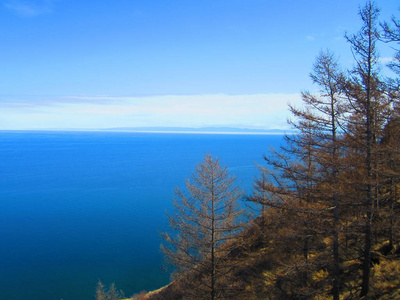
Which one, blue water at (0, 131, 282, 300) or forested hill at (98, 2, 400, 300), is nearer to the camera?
forested hill at (98, 2, 400, 300)

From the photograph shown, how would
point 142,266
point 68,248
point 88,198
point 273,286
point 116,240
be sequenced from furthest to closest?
point 88,198, point 116,240, point 68,248, point 142,266, point 273,286

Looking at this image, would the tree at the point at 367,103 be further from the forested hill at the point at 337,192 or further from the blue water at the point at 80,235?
the blue water at the point at 80,235

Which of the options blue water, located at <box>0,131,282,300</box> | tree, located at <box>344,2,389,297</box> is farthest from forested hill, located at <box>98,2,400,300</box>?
blue water, located at <box>0,131,282,300</box>

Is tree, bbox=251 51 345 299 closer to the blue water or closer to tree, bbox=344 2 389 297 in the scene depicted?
tree, bbox=344 2 389 297

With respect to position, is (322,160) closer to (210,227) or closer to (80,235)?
(210,227)

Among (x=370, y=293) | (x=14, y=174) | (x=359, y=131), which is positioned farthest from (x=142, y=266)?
(x=14, y=174)

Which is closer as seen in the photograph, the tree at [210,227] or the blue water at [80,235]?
the tree at [210,227]

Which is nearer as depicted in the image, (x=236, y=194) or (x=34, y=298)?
(x=236, y=194)

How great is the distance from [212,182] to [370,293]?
6.53 m

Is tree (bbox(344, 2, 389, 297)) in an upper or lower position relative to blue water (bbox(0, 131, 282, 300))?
upper

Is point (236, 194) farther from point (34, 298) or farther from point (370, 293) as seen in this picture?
point (34, 298)

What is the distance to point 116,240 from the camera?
36.5 m

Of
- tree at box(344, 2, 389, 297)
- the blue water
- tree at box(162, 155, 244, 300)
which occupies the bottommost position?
the blue water

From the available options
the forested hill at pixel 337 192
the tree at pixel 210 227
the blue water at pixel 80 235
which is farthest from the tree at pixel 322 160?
the blue water at pixel 80 235
